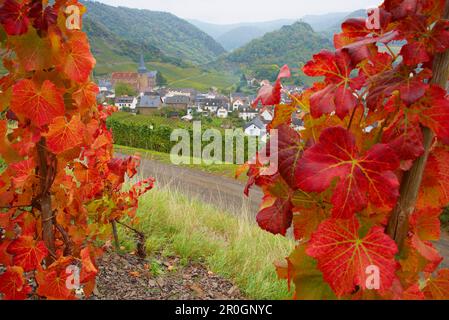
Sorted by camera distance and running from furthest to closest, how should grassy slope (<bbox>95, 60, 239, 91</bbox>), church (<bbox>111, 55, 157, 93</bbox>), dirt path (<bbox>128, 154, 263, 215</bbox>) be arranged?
1. grassy slope (<bbox>95, 60, 239, 91</bbox>)
2. church (<bbox>111, 55, 157, 93</bbox>)
3. dirt path (<bbox>128, 154, 263, 215</bbox>)

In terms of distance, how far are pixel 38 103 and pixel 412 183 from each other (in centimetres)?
102

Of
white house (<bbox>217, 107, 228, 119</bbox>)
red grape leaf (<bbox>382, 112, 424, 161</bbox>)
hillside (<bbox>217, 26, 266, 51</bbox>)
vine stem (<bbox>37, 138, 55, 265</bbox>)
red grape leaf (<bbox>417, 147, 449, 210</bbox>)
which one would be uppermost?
hillside (<bbox>217, 26, 266, 51</bbox>)

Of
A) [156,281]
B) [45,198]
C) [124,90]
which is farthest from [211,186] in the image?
[124,90]

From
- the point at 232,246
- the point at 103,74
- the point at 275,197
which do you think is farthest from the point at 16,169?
the point at 103,74

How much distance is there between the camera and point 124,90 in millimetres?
58844

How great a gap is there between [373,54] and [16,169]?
4.05 ft

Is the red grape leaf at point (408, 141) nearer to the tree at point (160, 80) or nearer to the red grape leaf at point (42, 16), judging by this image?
the red grape leaf at point (42, 16)

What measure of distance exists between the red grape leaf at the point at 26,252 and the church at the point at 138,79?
6113cm

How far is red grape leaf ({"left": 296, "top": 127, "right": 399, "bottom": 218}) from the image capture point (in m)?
0.61

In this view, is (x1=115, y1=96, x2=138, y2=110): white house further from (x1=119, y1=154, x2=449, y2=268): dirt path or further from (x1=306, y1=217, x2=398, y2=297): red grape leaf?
(x1=306, y1=217, x2=398, y2=297): red grape leaf

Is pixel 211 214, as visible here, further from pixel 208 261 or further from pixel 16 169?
pixel 16 169

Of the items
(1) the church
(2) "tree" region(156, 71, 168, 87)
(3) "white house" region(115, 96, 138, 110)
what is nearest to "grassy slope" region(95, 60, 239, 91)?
(2) "tree" region(156, 71, 168, 87)

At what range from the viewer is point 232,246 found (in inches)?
128

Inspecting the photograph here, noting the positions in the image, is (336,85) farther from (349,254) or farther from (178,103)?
(178,103)
